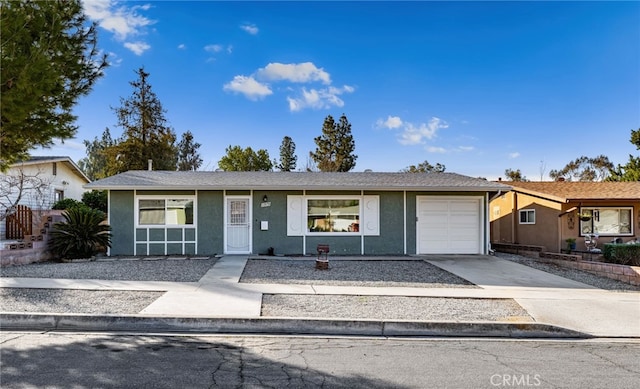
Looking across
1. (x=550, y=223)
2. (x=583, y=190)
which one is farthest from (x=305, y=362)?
(x=583, y=190)

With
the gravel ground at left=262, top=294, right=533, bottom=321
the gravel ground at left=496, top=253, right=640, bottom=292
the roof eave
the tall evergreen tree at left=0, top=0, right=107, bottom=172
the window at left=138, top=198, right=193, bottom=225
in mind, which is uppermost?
the tall evergreen tree at left=0, top=0, right=107, bottom=172

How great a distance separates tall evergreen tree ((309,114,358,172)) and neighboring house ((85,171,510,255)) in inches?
1129

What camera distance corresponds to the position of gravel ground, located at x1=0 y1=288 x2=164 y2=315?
6.14m

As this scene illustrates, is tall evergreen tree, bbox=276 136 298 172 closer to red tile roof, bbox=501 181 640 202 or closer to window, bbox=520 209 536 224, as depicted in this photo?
red tile roof, bbox=501 181 640 202

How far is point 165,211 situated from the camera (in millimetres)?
13586

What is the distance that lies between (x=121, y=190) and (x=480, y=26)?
13907 mm

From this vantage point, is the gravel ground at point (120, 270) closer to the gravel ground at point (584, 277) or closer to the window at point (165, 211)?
the window at point (165, 211)

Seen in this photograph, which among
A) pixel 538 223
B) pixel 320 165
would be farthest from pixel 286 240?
pixel 320 165

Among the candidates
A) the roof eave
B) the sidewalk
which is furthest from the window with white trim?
the sidewalk

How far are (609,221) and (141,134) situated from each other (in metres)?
32.0

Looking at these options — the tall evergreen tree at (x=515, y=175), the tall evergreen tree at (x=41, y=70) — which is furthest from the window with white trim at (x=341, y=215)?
the tall evergreen tree at (x=515, y=175)

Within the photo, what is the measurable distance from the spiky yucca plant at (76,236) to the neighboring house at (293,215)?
31.8 inches

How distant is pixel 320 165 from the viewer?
44.2m

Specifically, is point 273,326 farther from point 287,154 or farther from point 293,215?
point 287,154
